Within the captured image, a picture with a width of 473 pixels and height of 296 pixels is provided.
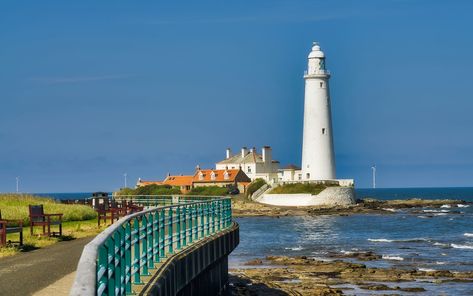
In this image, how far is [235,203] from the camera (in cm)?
12331

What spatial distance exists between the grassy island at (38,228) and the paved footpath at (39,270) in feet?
2.13

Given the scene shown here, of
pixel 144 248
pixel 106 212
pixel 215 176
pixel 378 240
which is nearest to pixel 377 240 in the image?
pixel 378 240

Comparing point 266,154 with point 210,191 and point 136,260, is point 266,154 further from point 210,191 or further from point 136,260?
point 136,260

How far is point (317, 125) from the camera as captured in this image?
109188 mm

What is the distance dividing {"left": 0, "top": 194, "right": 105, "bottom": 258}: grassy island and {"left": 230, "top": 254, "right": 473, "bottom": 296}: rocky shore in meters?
5.52

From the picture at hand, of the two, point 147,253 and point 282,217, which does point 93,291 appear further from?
point 282,217

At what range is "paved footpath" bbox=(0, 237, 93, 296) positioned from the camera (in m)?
13.9

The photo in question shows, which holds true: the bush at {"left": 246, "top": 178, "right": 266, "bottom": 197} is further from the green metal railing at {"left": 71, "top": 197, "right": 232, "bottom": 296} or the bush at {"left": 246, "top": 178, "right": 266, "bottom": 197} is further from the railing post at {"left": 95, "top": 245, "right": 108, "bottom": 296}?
the railing post at {"left": 95, "top": 245, "right": 108, "bottom": 296}

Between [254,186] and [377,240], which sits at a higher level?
[254,186]

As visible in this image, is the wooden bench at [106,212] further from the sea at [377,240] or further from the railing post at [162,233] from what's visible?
the railing post at [162,233]

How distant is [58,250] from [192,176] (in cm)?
12773

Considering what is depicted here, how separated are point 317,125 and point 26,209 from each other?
7730 cm

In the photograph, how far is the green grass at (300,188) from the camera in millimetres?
113812

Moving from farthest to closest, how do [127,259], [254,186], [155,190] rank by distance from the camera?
[155,190] → [254,186] → [127,259]
